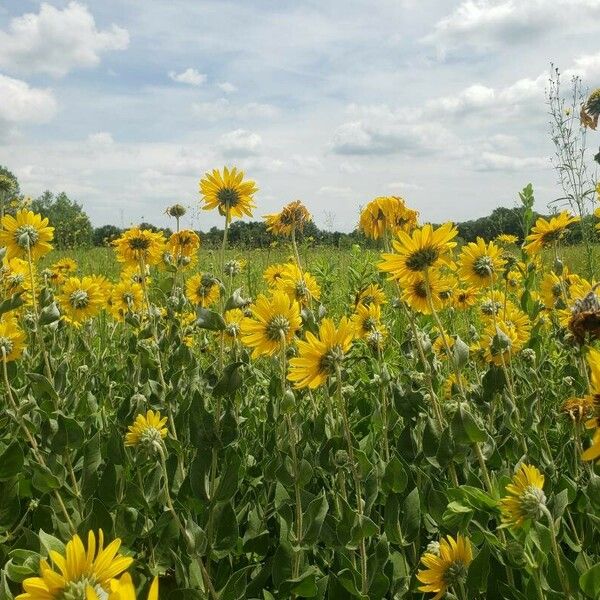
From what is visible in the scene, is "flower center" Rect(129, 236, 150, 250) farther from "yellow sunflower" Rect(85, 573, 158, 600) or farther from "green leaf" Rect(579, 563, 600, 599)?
"yellow sunflower" Rect(85, 573, 158, 600)

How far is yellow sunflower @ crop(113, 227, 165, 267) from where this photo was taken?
11.8 ft

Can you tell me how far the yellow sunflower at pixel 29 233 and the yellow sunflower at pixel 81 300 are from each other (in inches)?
22.7

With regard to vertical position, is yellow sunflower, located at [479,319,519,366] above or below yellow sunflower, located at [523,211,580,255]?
below

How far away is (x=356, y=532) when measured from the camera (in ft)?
5.24

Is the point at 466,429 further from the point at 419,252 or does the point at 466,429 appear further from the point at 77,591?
the point at 77,591

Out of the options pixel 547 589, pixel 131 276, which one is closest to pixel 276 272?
pixel 131 276

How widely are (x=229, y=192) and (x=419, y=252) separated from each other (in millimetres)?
996

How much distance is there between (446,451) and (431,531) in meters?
0.30

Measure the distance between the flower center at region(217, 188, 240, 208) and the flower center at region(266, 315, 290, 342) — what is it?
782 millimetres

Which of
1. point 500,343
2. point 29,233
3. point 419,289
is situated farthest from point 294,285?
point 29,233

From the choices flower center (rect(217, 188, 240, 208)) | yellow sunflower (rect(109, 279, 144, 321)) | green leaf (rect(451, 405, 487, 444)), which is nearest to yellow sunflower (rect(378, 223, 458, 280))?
green leaf (rect(451, 405, 487, 444))

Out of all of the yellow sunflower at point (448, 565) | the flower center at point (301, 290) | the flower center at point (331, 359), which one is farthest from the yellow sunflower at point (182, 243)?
the yellow sunflower at point (448, 565)

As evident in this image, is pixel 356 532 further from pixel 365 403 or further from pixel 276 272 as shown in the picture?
pixel 276 272

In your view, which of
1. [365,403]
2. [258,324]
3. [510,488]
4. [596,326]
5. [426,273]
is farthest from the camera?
[365,403]
